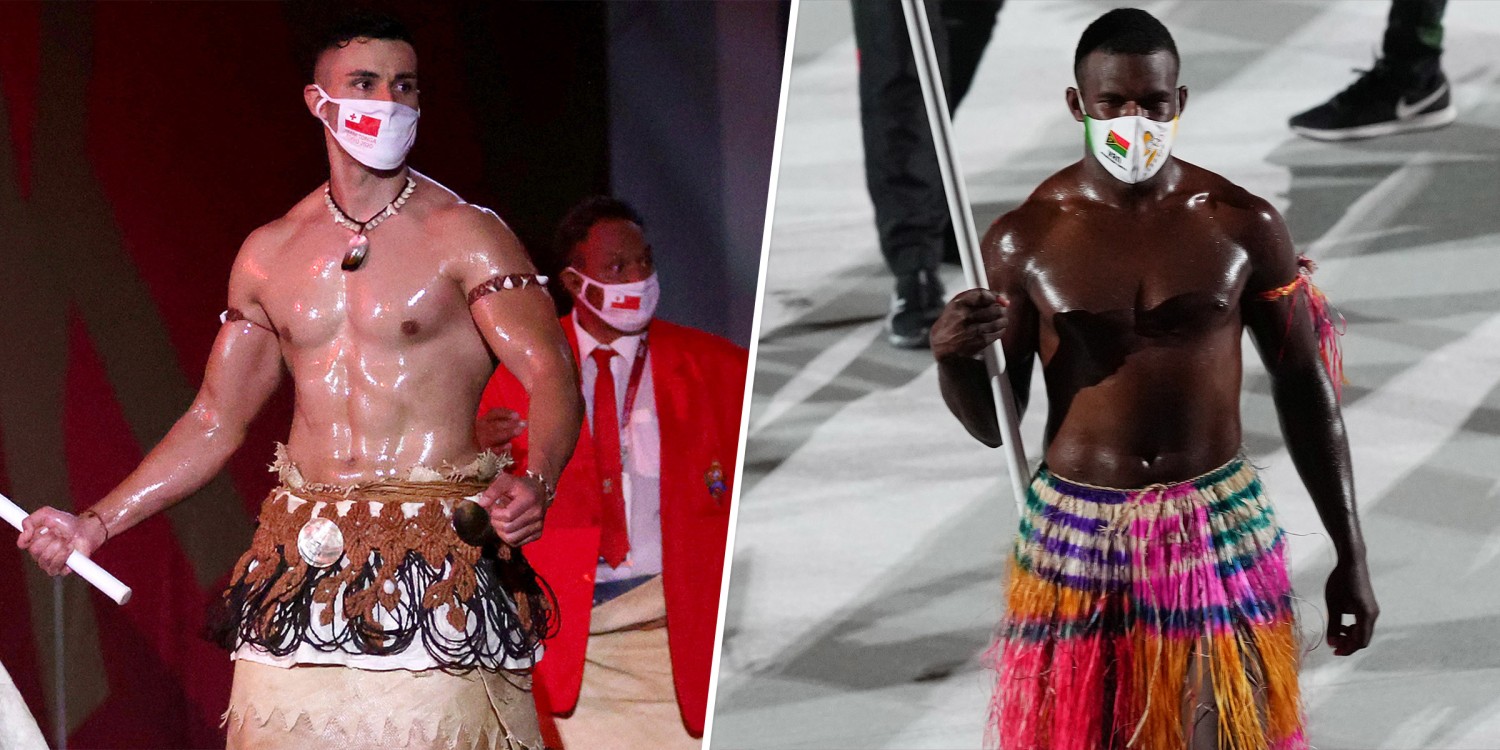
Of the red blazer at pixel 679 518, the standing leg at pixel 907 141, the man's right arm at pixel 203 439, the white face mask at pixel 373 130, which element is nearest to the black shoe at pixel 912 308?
the standing leg at pixel 907 141

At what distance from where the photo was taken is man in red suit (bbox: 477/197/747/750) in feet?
12.0

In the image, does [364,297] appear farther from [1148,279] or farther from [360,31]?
[1148,279]

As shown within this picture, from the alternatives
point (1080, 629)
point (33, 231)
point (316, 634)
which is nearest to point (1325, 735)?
point (1080, 629)

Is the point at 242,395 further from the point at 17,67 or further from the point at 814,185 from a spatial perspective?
the point at 814,185

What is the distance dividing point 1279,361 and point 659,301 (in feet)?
4.46

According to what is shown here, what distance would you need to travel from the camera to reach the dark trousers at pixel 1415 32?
12.5ft

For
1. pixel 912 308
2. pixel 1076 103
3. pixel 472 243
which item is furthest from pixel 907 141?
pixel 472 243

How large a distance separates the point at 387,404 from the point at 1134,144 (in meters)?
1.40

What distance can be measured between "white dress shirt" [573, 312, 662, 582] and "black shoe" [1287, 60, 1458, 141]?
1684mm

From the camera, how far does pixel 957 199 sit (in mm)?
3012

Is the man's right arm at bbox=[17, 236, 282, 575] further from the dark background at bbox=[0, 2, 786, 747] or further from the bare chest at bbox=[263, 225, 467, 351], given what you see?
the dark background at bbox=[0, 2, 786, 747]

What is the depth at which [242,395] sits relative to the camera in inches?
121

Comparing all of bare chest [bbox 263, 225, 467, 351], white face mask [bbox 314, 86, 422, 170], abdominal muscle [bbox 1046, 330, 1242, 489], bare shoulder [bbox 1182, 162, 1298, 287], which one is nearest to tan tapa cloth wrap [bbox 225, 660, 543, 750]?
bare chest [bbox 263, 225, 467, 351]

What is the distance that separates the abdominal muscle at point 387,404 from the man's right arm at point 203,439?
0.15 meters
